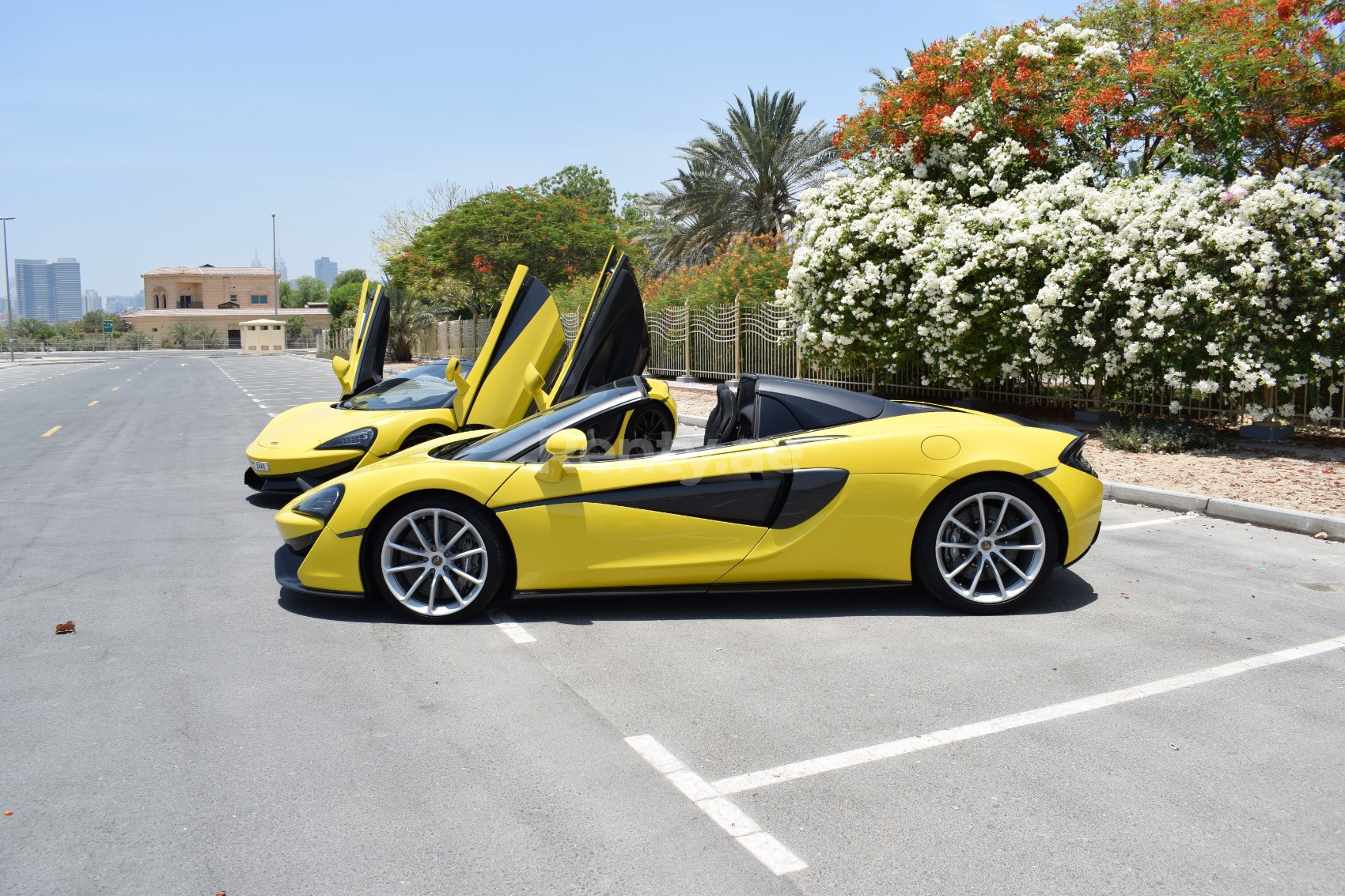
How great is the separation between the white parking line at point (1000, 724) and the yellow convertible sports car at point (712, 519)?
3.38 ft

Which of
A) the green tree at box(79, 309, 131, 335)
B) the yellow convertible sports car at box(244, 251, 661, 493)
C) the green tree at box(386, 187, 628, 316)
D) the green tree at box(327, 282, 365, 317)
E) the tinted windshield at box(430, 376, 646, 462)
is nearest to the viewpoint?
the tinted windshield at box(430, 376, 646, 462)

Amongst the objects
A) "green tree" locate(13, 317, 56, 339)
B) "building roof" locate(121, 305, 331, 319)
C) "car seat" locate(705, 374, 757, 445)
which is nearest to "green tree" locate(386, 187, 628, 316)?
"car seat" locate(705, 374, 757, 445)

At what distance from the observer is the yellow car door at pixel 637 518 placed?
488 centimetres

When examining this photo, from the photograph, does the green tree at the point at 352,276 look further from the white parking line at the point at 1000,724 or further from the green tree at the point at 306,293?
the white parking line at the point at 1000,724

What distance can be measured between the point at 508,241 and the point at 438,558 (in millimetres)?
36289

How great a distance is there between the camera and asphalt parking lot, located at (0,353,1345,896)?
2.78 m

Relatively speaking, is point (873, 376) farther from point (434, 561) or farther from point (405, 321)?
point (405, 321)

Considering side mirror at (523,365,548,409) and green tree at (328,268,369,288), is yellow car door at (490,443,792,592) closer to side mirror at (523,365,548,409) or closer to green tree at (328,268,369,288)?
side mirror at (523,365,548,409)

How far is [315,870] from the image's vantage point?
8.99ft

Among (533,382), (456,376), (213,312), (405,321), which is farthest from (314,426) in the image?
(213,312)

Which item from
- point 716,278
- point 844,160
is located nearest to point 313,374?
point 716,278

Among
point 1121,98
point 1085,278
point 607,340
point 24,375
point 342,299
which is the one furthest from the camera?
point 342,299

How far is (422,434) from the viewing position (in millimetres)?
8516

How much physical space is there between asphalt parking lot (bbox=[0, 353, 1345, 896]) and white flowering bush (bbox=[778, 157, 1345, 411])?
199 inches
